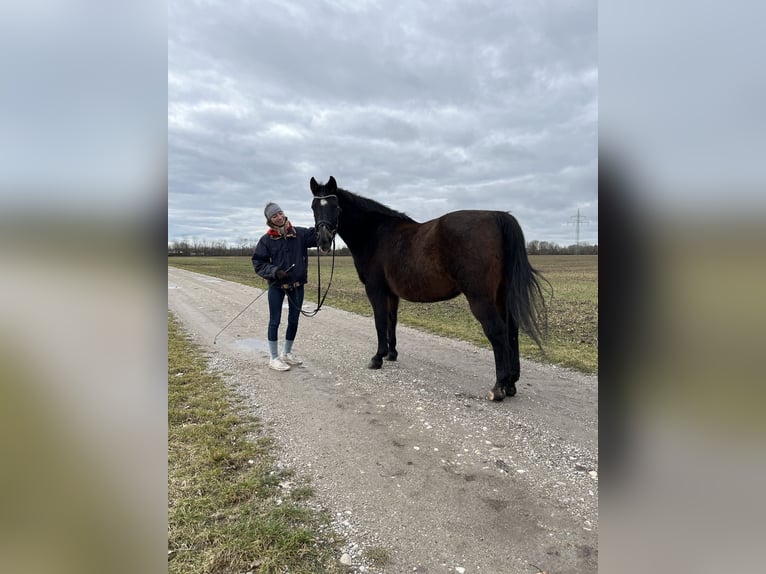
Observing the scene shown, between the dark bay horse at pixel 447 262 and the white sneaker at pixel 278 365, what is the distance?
1242 millimetres

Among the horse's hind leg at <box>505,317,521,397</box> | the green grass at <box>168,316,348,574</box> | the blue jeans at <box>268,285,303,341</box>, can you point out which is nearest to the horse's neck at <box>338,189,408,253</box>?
the blue jeans at <box>268,285,303,341</box>

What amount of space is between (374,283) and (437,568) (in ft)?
13.3

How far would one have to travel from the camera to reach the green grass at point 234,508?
6.82 feet

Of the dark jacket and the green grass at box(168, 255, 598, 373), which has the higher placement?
the dark jacket

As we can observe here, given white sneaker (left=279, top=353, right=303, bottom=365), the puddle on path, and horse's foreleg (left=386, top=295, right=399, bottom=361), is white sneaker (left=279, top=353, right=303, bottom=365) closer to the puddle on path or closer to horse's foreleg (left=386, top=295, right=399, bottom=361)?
the puddle on path

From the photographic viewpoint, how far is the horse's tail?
4.32 metres

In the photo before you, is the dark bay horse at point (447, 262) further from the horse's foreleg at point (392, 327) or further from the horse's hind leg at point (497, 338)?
the horse's foreleg at point (392, 327)
